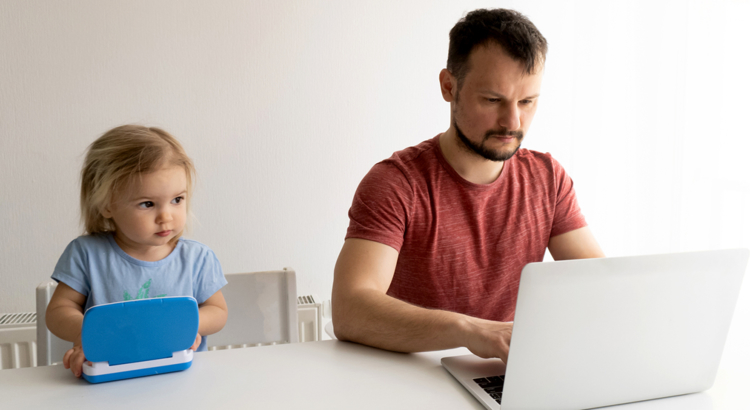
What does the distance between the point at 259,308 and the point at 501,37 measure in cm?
80

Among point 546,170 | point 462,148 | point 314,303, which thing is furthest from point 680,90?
point 314,303

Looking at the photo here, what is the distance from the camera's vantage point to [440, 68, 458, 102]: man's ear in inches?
50.9

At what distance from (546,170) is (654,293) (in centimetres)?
72

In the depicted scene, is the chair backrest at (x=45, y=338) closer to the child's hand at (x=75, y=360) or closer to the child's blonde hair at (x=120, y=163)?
the child's blonde hair at (x=120, y=163)

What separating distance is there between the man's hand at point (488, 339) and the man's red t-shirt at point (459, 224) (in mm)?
355

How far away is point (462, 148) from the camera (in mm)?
1289

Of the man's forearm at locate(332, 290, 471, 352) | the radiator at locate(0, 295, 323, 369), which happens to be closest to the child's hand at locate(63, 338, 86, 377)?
the man's forearm at locate(332, 290, 471, 352)

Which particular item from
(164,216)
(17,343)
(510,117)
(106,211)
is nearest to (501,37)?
(510,117)

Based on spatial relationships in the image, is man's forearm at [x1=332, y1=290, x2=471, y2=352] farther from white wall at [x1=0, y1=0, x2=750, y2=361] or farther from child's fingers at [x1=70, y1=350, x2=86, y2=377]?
white wall at [x1=0, y1=0, x2=750, y2=361]

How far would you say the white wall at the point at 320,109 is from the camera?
1.93m

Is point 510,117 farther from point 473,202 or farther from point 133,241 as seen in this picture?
point 133,241

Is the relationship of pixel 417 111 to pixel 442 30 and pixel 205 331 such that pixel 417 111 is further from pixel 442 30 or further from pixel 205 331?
pixel 205 331

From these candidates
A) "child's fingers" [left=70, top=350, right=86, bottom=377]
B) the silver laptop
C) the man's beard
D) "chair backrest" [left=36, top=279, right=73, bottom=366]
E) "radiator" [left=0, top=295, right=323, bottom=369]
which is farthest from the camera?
"radiator" [left=0, top=295, right=323, bottom=369]

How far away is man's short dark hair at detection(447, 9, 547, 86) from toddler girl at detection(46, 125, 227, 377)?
0.65m
